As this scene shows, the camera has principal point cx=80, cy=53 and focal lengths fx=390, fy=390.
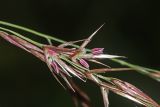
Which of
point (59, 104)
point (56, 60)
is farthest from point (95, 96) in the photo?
point (56, 60)

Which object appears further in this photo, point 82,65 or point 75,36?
point 75,36

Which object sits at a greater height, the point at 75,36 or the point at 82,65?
the point at 75,36

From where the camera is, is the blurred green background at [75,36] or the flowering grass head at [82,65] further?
the blurred green background at [75,36]

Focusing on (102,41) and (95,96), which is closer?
(95,96)

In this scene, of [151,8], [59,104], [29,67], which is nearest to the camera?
[59,104]

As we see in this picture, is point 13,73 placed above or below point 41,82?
above

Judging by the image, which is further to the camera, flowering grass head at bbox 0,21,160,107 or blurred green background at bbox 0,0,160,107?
blurred green background at bbox 0,0,160,107

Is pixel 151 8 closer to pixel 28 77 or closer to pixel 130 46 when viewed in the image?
pixel 130 46

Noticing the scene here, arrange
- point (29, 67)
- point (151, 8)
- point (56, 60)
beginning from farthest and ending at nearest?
point (151, 8)
point (29, 67)
point (56, 60)
